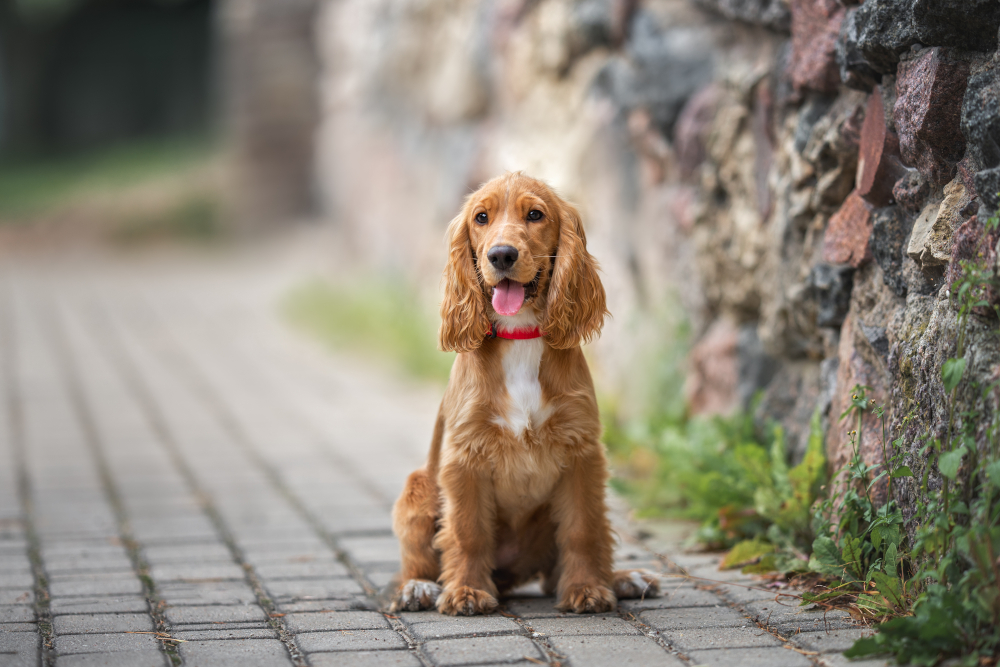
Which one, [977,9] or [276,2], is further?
[276,2]

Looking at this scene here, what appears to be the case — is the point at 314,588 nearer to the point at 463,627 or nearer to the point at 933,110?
the point at 463,627

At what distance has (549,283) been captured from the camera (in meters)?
3.27

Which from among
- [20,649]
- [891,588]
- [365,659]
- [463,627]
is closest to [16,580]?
[20,649]

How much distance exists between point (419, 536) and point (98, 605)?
1.07 m

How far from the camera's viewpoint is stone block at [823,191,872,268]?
353 centimetres

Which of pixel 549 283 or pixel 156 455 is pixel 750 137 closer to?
pixel 549 283

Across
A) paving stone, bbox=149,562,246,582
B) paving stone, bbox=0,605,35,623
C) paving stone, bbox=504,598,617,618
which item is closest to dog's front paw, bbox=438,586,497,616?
paving stone, bbox=504,598,617,618

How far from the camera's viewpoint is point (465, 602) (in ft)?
10.6

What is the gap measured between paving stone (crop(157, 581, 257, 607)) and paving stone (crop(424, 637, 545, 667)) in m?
0.86

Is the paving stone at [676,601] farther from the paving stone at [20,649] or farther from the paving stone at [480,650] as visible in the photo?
the paving stone at [20,649]

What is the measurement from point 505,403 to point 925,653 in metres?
1.37

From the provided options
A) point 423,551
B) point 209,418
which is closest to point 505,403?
point 423,551

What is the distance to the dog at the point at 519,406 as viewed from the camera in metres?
3.23

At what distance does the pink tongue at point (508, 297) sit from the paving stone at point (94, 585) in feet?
5.39
